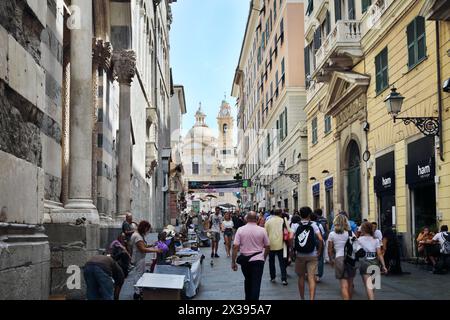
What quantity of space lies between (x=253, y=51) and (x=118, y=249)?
5368cm

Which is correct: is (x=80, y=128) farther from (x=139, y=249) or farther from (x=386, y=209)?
(x=386, y=209)

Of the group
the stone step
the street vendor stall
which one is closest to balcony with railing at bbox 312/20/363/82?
the street vendor stall

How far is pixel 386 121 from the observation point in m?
20.5

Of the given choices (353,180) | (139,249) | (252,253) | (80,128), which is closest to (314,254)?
(252,253)

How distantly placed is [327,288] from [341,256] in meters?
2.81

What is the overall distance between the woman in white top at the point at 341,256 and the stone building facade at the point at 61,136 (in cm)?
402

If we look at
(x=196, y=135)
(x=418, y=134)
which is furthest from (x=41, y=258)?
(x=196, y=135)

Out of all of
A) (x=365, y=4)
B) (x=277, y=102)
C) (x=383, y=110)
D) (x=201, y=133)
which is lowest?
(x=383, y=110)

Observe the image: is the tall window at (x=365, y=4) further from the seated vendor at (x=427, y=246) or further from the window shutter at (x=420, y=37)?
the seated vendor at (x=427, y=246)

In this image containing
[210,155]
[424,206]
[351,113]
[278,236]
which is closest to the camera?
[278,236]

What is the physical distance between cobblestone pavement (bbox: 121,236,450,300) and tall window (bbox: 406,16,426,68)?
5.66 m

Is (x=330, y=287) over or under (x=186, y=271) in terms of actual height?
under

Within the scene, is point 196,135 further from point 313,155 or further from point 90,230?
point 90,230

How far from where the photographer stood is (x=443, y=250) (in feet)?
50.5
